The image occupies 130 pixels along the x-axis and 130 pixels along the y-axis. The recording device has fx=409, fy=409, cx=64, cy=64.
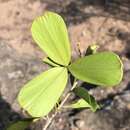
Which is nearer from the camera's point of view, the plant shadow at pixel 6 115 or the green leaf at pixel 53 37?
the green leaf at pixel 53 37

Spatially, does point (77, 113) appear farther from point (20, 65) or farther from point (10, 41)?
point (10, 41)

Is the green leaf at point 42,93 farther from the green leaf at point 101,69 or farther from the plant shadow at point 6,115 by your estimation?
the plant shadow at point 6,115

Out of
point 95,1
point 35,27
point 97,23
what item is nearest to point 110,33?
point 97,23

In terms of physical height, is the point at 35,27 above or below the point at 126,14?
above

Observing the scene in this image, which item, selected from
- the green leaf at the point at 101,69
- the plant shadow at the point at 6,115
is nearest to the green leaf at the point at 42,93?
the green leaf at the point at 101,69

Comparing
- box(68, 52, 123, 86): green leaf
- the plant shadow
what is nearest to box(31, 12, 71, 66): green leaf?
box(68, 52, 123, 86): green leaf
